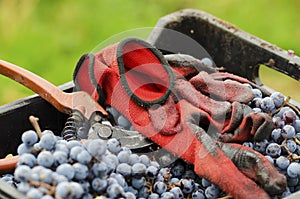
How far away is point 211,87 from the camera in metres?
1.48

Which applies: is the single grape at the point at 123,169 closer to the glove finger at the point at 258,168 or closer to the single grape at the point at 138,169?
the single grape at the point at 138,169

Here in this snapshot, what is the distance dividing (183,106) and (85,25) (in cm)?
142

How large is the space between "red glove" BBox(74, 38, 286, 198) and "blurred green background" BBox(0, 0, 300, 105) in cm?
104

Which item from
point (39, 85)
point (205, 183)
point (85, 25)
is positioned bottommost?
point (85, 25)

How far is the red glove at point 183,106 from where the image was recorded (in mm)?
1285

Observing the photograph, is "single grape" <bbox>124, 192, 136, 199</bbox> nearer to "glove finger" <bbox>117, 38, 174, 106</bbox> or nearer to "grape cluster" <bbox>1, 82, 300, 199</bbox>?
"grape cluster" <bbox>1, 82, 300, 199</bbox>

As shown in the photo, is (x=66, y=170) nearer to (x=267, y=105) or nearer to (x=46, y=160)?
(x=46, y=160)

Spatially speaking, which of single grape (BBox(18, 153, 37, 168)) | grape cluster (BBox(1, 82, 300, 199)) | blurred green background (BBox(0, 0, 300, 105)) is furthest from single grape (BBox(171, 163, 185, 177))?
blurred green background (BBox(0, 0, 300, 105))

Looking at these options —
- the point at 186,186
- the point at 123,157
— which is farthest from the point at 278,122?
the point at 123,157

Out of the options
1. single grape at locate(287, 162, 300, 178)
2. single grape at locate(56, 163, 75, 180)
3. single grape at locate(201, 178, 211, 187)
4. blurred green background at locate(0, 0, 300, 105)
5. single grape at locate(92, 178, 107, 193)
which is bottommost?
blurred green background at locate(0, 0, 300, 105)

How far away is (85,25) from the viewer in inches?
108

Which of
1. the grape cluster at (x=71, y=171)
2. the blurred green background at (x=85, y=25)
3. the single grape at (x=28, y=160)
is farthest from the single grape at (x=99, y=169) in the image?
the blurred green background at (x=85, y=25)

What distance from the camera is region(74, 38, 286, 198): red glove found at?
1.29m

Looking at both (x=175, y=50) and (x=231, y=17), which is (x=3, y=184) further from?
(x=231, y=17)
